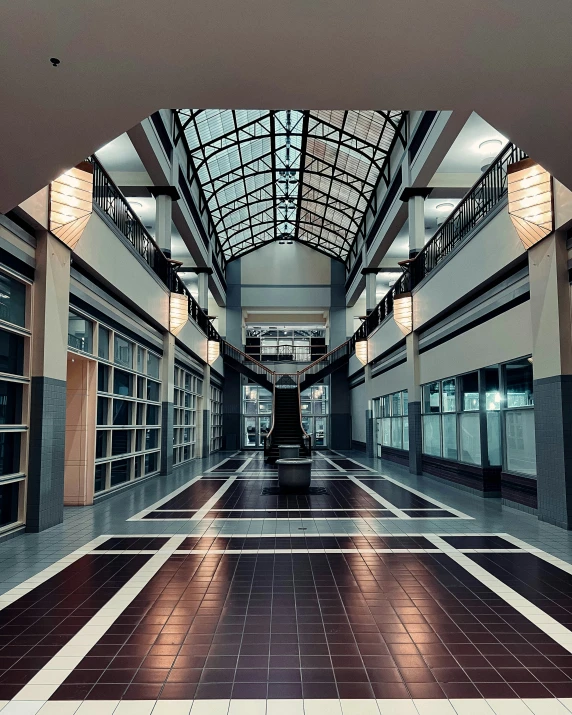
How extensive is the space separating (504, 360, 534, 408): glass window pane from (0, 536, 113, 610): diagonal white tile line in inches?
246

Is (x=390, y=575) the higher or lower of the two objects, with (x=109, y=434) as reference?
lower

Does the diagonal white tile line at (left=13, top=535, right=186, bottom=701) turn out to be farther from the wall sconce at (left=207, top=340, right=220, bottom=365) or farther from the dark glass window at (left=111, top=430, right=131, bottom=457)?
the wall sconce at (left=207, top=340, right=220, bottom=365)

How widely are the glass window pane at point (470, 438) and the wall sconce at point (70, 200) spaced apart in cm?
753

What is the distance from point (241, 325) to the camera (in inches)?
1148

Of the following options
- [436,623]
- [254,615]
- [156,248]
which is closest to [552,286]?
[436,623]

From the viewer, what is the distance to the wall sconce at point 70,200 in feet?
23.0

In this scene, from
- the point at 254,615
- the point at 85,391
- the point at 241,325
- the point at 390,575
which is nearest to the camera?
the point at 254,615

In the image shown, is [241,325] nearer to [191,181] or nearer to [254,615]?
[191,181]

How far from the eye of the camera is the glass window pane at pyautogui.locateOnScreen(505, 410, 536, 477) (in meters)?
8.44

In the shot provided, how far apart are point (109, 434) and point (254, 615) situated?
6.73 m

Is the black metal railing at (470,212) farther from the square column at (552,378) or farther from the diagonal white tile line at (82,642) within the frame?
the diagonal white tile line at (82,642)

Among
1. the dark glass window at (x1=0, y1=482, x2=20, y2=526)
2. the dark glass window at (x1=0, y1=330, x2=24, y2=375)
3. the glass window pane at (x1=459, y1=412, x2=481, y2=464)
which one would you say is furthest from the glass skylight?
the dark glass window at (x1=0, y1=482, x2=20, y2=526)

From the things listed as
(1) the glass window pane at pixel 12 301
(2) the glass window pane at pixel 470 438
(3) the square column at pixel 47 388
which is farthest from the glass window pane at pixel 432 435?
(1) the glass window pane at pixel 12 301

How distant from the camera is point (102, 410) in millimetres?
9898
